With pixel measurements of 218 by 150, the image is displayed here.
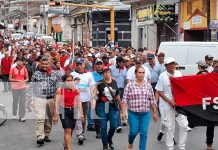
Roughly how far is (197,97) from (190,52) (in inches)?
245

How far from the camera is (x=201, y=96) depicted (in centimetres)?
991

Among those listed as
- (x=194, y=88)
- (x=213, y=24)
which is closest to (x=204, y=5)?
(x=213, y=24)

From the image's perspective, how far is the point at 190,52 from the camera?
16.0 m

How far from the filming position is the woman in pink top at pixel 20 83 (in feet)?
44.6

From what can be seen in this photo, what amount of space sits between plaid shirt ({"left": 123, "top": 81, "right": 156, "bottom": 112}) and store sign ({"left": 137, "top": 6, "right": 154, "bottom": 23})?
87.7 feet

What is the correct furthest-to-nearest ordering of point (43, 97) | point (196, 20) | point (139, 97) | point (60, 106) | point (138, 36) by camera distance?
point (138, 36) → point (196, 20) → point (43, 97) → point (60, 106) → point (139, 97)

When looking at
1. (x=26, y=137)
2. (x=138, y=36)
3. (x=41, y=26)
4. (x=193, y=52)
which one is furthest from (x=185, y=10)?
(x=41, y=26)

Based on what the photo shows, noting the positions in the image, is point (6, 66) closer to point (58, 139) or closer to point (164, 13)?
point (58, 139)

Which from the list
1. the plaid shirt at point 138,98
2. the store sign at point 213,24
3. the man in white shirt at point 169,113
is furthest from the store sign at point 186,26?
the plaid shirt at point 138,98

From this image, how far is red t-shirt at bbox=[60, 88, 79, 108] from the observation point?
395 inches

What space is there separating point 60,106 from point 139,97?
1589 mm

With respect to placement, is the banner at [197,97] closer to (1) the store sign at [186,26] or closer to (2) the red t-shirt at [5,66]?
(2) the red t-shirt at [5,66]

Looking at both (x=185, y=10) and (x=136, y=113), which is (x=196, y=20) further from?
(x=136, y=113)

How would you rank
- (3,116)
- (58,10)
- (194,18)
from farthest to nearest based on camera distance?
(58,10) < (194,18) < (3,116)
